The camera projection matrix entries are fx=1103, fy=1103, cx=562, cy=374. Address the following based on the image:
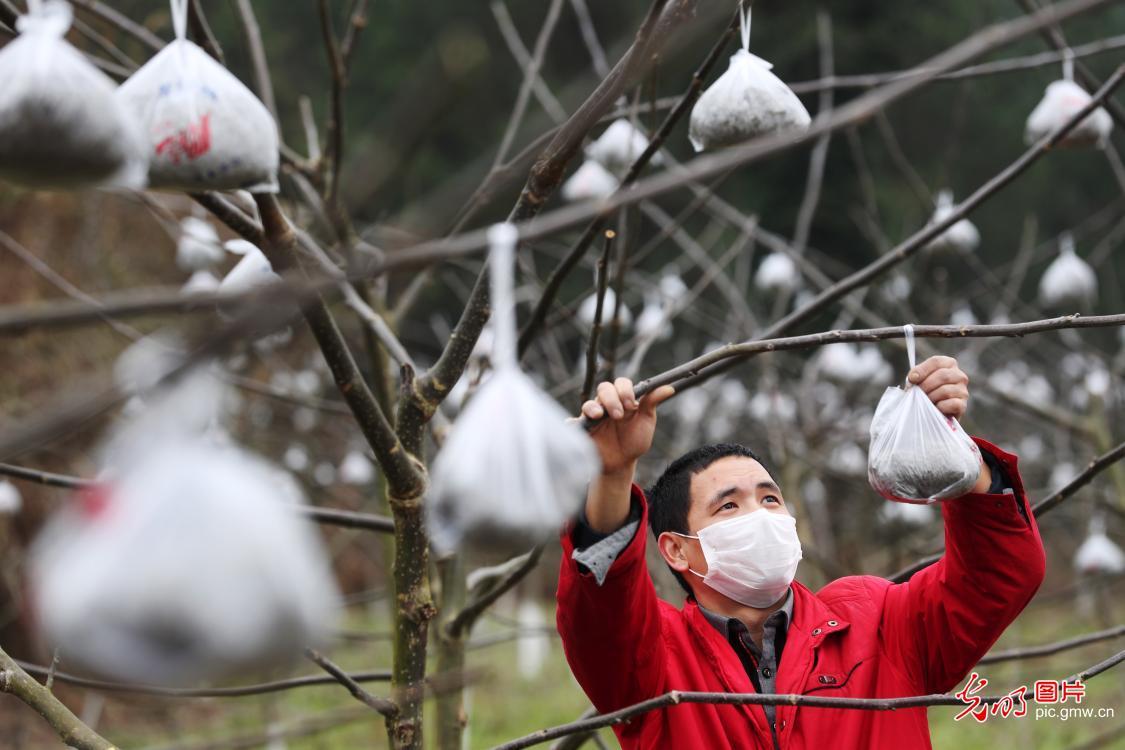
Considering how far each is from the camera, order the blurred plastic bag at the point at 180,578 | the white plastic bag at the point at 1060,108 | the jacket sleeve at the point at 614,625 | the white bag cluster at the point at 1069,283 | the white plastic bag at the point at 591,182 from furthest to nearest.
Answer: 1. the white bag cluster at the point at 1069,283
2. the white plastic bag at the point at 591,182
3. the white plastic bag at the point at 1060,108
4. the jacket sleeve at the point at 614,625
5. the blurred plastic bag at the point at 180,578

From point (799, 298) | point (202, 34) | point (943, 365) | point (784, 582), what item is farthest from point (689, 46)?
point (799, 298)

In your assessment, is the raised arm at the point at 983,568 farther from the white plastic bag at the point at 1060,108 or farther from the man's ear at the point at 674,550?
the white plastic bag at the point at 1060,108

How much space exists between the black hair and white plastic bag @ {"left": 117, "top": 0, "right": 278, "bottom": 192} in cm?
95

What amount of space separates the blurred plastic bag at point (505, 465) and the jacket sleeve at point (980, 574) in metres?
0.89

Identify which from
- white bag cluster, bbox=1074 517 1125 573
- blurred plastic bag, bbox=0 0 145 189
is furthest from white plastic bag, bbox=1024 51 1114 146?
white bag cluster, bbox=1074 517 1125 573

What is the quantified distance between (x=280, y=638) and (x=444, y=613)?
1451 millimetres

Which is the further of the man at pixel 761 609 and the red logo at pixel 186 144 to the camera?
the man at pixel 761 609

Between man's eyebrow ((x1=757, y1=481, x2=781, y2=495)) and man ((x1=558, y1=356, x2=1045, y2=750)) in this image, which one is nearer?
man ((x1=558, y1=356, x2=1045, y2=750))

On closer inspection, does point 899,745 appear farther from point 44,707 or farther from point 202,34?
point 202,34

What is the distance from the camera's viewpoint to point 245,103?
3.41 feet

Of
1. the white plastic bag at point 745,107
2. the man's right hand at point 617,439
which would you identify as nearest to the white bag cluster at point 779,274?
the white plastic bag at point 745,107

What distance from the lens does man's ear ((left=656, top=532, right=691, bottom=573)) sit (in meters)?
1.76

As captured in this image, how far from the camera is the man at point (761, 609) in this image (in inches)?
56.0

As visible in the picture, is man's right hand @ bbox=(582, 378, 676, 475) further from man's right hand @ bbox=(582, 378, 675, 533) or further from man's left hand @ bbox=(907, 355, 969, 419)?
man's left hand @ bbox=(907, 355, 969, 419)
